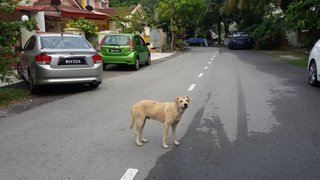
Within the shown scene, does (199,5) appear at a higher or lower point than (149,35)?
higher

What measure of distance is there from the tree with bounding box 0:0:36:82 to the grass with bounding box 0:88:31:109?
0.45 m

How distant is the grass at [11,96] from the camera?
10.4 metres

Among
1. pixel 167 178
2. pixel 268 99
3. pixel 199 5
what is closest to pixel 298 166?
pixel 167 178

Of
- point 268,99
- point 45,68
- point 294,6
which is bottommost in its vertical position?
point 268,99

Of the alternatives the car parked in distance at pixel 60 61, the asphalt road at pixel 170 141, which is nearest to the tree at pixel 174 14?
the car parked in distance at pixel 60 61

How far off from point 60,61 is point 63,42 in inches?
39.9

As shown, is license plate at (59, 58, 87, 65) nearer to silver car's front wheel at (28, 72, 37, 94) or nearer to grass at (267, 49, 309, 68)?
silver car's front wheel at (28, 72, 37, 94)

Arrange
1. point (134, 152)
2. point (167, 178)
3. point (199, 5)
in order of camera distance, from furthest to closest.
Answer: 1. point (199, 5)
2. point (134, 152)
3. point (167, 178)

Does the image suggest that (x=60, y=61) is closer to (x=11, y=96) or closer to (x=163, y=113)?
(x=11, y=96)

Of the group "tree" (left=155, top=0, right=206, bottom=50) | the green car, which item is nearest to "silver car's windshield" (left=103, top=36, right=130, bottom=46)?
the green car

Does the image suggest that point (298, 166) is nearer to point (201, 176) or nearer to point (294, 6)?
point (201, 176)

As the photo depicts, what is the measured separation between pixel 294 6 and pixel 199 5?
79.6 ft

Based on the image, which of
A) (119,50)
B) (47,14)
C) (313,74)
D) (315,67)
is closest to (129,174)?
(315,67)

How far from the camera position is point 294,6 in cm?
1894
